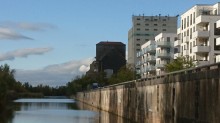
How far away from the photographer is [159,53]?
150m

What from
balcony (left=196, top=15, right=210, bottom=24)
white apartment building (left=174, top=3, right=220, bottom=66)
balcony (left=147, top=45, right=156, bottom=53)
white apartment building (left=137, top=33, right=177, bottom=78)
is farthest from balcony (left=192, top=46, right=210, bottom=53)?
balcony (left=147, top=45, right=156, bottom=53)

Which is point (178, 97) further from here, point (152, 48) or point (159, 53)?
point (152, 48)

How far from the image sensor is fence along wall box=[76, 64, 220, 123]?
30.1 metres

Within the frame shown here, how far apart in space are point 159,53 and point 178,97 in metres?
111

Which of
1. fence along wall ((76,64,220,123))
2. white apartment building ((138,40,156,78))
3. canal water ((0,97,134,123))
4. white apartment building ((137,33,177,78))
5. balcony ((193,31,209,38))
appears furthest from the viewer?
white apartment building ((138,40,156,78))

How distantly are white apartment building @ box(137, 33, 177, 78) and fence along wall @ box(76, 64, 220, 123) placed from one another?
78.5 m

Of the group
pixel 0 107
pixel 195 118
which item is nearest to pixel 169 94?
pixel 195 118

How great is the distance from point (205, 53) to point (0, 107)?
4205cm

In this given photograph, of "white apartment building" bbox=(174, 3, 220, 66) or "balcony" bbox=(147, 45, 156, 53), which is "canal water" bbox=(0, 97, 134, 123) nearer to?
"white apartment building" bbox=(174, 3, 220, 66)

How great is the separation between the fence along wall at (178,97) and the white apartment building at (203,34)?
39537 mm

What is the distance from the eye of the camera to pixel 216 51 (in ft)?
344

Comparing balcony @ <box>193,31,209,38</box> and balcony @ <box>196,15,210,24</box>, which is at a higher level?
balcony @ <box>196,15,210,24</box>

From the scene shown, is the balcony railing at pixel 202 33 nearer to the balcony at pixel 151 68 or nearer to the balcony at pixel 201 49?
the balcony at pixel 201 49

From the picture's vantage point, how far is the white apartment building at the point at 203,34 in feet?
345
